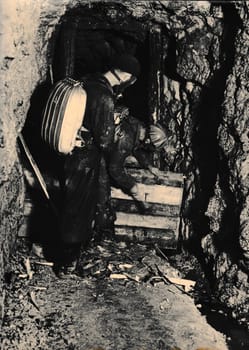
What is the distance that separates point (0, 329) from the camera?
200 inches

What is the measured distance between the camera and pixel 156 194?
6.73 m

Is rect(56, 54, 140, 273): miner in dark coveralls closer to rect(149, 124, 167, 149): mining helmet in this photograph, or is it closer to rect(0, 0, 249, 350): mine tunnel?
rect(0, 0, 249, 350): mine tunnel

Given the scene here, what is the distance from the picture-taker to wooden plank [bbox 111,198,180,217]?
22.2 ft

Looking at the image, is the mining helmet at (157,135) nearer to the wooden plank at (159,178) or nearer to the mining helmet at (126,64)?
the wooden plank at (159,178)

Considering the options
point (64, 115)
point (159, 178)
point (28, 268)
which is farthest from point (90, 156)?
point (28, 268)

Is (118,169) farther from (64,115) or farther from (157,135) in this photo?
(64,115)

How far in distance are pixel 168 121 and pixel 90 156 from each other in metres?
1.68

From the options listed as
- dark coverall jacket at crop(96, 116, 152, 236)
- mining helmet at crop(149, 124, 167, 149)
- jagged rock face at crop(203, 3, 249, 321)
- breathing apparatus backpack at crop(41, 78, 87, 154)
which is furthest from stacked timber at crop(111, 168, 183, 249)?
breathing apparatus backpack at crop(41, 78, 87, 154)

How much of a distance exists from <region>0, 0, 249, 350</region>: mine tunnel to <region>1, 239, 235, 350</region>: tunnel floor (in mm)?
69

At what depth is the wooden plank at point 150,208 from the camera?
6.76 metres

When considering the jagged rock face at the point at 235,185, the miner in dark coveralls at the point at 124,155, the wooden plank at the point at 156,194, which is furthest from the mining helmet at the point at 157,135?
the jagged rock face at the point at 235,185

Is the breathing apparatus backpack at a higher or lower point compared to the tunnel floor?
higher

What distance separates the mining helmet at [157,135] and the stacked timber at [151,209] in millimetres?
428

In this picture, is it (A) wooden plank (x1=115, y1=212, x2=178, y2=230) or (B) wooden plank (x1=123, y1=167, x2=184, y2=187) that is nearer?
(B) wooden plank (x1=123, y1=167, x2=184, y2=187)
